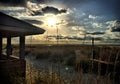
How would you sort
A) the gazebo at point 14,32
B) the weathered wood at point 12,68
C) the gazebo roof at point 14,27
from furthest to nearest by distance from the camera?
the weathered wood at point 12,68
the gazebo at point 14,32
the gazebo roof at point 14,27

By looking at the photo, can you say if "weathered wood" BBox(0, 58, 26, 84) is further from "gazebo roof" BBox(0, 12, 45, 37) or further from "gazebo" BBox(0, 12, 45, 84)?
"gazebo roof" BBox(0, 12, 45, 37)

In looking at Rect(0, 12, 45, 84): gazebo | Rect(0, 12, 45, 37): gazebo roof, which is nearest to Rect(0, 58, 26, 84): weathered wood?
Rect(0, 12, 45, 84): gazebo

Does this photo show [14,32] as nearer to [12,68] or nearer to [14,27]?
[14,27]

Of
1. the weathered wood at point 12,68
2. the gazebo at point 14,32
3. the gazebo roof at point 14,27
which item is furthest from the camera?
the weathered wood at point 12,68

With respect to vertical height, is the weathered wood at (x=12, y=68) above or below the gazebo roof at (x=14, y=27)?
below

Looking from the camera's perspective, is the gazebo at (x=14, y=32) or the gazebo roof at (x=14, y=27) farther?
the gazebo at (x=14, y=32)

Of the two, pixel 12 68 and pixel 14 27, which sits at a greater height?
pixel 14 27

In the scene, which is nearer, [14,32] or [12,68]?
[14,32]

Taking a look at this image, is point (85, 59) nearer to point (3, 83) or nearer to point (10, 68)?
point (10, 68)

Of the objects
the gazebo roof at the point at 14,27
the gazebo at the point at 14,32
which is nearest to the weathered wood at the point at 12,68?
the gazebo at the point at 14,32

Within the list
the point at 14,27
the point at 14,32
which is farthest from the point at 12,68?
the point at 14,27

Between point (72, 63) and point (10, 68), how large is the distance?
7.49 m

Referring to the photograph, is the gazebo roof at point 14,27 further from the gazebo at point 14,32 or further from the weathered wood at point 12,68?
the weathered wood at point 12,68

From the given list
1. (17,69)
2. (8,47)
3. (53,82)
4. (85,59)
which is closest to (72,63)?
(85,59)
